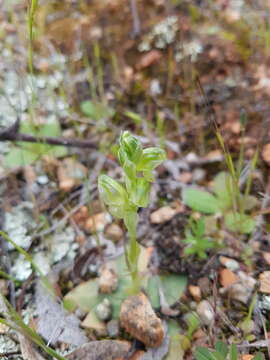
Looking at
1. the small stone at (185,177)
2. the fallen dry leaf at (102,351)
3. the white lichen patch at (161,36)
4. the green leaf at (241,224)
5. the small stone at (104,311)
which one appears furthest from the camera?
the white lichen patch at (161,36)

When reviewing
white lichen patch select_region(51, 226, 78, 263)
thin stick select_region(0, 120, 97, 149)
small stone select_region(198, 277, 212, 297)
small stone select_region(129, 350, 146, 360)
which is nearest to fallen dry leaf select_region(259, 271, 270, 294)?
small stone select_region(198, 277, 212, 297)

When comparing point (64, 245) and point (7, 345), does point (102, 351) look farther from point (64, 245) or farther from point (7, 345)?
point (64, 245)

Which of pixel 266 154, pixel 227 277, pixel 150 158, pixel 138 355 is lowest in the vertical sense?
pixel 138 355

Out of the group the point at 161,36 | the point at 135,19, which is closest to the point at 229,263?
the point at 161,36

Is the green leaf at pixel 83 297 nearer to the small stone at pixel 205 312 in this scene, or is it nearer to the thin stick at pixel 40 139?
the small stone at pixel 205 312

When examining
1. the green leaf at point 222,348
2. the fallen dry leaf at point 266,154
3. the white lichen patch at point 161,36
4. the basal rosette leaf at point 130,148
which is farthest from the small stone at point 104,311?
the white lichen patch at point 161,36

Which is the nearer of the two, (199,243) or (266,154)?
(199,243)
